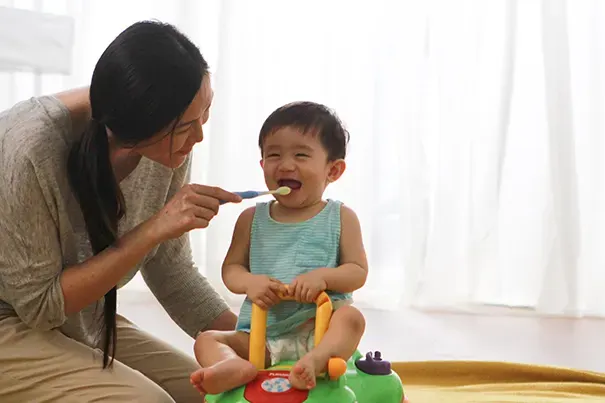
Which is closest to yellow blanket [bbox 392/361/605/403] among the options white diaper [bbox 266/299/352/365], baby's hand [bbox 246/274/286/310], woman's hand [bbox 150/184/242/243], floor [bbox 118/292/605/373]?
floor [bbox 118/292/605/373]

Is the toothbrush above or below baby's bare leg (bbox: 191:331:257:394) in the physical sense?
above

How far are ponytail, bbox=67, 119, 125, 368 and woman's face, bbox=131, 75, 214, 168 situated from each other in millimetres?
58

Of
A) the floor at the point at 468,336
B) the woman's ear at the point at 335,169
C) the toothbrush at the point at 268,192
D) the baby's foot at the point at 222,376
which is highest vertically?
the woman's ear at the point at 335,169

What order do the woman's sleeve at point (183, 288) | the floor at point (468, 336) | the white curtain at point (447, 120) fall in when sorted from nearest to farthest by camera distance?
1. the woman's sleeve at point (183, 288)
2. the floor at point (468, 336)
3. the white curtain at point (447, 120)

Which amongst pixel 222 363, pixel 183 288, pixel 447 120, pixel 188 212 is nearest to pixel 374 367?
pixel 222 363

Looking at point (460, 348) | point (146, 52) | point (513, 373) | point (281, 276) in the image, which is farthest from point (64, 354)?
point (460, 348)

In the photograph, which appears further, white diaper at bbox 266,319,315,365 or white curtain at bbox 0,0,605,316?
white curtain at bbox 0,0,605,316

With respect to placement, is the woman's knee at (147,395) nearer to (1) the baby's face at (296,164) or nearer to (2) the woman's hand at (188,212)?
(2) the woman's hand at (188,212)

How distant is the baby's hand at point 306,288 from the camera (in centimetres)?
130

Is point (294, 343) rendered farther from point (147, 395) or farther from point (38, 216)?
point (38, 216)

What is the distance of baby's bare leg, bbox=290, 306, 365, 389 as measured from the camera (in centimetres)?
120

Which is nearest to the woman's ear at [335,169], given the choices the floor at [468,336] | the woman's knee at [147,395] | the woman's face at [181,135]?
the woman's face at [181,135]

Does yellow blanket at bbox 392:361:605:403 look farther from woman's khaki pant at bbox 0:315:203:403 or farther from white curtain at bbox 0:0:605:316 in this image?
white curtain at bbox 0:0:605:316

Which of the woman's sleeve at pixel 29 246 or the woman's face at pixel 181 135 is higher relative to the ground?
the woman's face at pixel 181 135
